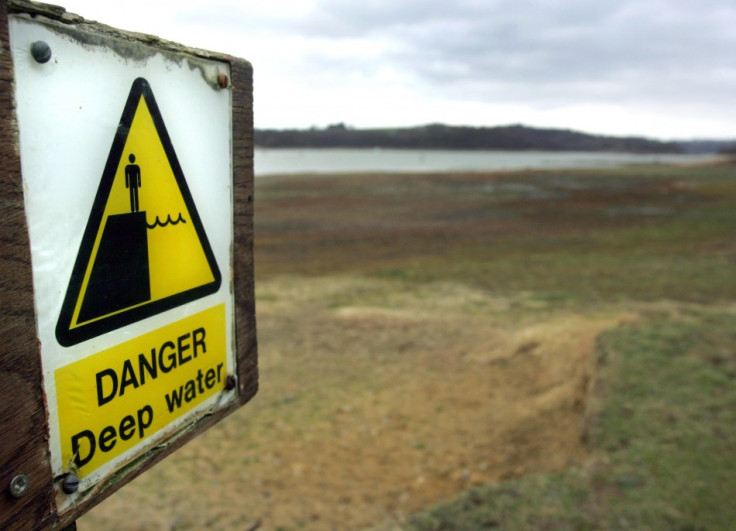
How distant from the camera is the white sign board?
94 cm

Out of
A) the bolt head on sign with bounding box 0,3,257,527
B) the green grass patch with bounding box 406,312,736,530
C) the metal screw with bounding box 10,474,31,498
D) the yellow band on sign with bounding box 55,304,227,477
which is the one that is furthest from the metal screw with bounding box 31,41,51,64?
the green grass patch with bounding box 406,312,736,530

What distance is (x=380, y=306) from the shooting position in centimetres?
1017

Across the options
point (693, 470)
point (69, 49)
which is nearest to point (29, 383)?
point (69, 49)

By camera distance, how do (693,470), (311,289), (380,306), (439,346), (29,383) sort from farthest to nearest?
1. (311,289)
2. (380,306)
3. (439,346)
4. (693,470)
5. (29,383)

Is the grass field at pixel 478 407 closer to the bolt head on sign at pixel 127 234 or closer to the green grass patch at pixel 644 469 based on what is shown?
the green grass patch at pixel 644 469

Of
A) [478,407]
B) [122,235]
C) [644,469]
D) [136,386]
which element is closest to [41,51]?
[122,235]

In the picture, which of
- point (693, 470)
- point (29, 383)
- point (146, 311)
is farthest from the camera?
point (693, 470)

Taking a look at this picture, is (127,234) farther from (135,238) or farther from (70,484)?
(70,484)

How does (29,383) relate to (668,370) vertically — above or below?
above

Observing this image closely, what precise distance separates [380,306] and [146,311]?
9057 millimetres

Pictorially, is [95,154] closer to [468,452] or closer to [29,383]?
[29,383]

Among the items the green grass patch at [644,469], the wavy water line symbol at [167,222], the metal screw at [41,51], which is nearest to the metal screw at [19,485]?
the wavy water line symbol at [167,222]

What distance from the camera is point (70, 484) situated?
1004 mm

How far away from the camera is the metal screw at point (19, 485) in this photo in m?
0.90
